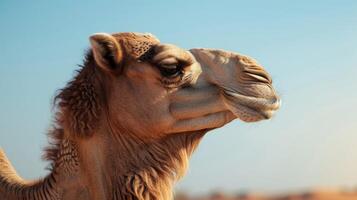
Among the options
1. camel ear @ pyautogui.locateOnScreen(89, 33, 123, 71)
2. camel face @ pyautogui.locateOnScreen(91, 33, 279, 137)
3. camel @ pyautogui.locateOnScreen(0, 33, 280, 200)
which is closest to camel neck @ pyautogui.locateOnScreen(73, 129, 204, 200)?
camel @ pyautogui.locateOnScreen(0, 33, 280, 200)

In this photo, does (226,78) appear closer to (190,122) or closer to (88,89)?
(190,122)

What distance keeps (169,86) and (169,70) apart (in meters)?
0.12

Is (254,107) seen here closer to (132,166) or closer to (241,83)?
(241,83)

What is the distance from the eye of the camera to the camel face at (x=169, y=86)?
468 centimetres

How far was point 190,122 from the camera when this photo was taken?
187 inches

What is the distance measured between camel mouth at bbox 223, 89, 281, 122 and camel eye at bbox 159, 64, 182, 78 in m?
Result: 0.52

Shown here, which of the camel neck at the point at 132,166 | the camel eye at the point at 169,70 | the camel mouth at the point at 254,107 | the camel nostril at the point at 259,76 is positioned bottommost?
the camel neck at the point at 132,166

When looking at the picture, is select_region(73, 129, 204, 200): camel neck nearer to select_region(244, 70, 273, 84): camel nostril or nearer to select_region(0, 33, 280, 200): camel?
select_region(0, 33, 280, 200): camel

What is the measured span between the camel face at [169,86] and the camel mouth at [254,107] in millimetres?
15

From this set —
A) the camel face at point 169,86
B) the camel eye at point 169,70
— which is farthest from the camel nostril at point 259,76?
the camel eye at point 169,70

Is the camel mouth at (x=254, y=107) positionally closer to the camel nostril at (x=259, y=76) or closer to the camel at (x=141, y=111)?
the camel at (x=141, y=111)

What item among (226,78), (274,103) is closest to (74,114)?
(226,78)

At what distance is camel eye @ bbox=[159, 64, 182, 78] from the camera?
4.72 meters

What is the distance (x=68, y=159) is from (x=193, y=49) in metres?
1.33
